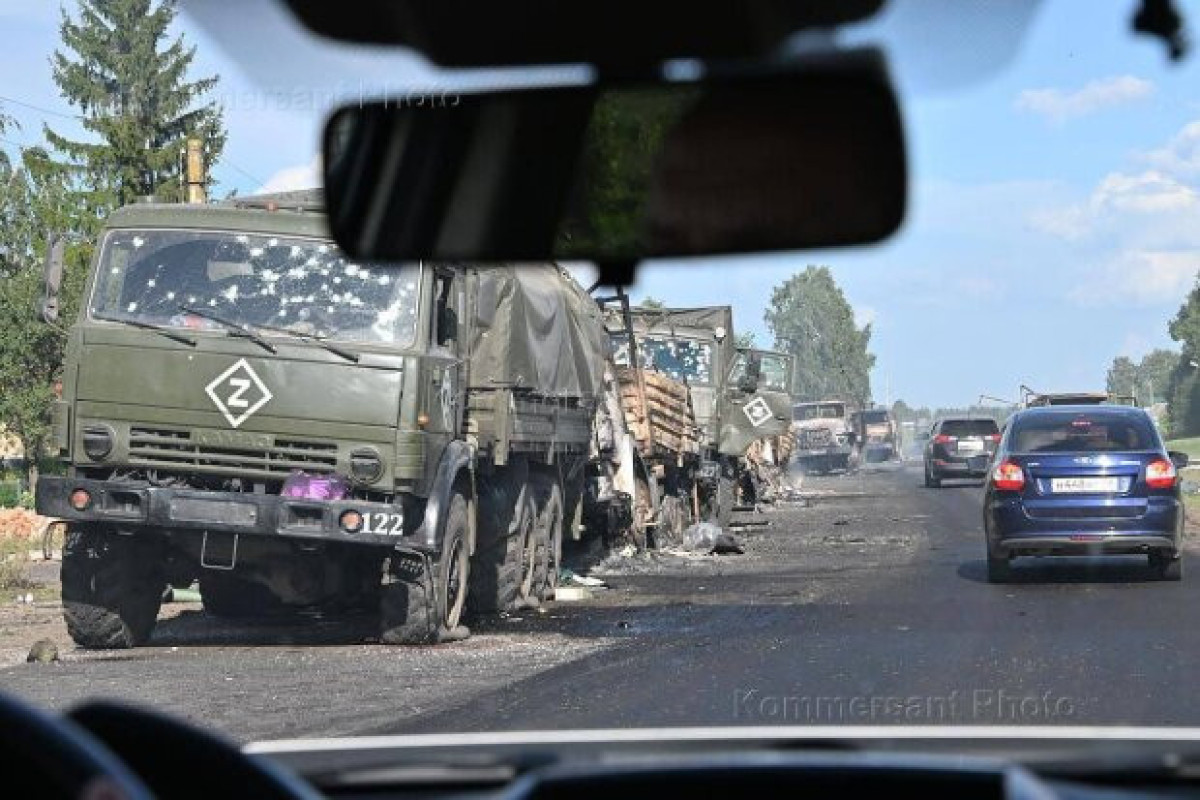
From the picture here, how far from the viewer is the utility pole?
57.5 feet

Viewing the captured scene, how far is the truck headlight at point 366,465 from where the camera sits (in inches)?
485

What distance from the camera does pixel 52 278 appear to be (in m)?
12.6

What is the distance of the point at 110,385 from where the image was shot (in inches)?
489

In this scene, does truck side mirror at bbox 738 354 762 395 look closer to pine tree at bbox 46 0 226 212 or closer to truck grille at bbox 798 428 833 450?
pine tree at bbox 46 0 226 212

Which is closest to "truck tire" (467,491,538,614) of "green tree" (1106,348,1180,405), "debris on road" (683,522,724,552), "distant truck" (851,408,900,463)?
"debris on road" (683,522,724,552)

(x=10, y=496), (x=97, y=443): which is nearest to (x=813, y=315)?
(x=97, y=443)

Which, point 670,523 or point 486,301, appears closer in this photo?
point 486,301

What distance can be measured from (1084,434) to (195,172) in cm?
813

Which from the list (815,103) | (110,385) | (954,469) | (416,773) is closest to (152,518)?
(110,385)

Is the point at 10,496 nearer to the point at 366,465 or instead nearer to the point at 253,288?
the point at 253,288

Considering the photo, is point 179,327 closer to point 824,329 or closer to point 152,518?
point 152,518

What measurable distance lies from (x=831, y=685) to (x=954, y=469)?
3610 cm

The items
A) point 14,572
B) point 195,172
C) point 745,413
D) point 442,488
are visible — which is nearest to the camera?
point 442,488

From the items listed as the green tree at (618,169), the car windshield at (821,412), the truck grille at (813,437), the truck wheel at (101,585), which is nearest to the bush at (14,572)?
the truck wheel at (101,585)
